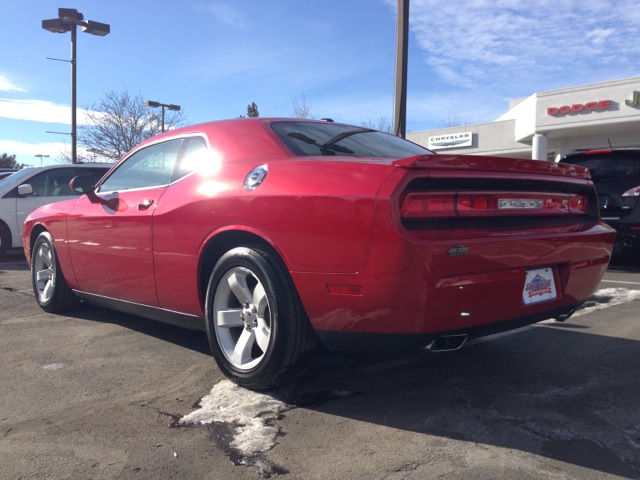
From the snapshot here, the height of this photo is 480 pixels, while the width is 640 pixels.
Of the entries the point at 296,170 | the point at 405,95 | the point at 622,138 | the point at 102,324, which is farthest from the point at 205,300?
the point at 622,138

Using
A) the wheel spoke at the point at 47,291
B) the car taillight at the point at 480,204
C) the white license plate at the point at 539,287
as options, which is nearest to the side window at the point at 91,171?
the wheel spoke at the point at 47,291

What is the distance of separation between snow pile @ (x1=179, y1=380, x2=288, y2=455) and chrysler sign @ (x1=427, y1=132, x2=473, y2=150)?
94.2 feet

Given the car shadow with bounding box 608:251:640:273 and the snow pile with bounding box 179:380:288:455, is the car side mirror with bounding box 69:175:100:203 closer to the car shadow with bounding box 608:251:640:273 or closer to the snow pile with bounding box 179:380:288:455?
the snow pile with bounding box 179:380:288:455

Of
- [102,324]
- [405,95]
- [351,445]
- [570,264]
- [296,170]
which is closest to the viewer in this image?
[351,445]

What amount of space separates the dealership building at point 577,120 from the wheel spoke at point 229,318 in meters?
20.2

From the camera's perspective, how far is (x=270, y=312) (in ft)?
9.94

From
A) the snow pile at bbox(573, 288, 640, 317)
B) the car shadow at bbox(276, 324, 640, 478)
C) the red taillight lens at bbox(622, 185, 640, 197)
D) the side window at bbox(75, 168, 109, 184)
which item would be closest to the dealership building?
the red taillight lens at bbox(622, 185, 640, 197)

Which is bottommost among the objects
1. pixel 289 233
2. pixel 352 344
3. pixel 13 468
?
pixel 13 468

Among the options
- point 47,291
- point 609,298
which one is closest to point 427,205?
point 47,291

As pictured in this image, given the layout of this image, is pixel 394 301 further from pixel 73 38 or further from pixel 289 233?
pixel 73 38

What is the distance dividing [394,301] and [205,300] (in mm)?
1330

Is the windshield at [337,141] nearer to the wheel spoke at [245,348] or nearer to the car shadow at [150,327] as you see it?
the wheel spoke at [245,348]

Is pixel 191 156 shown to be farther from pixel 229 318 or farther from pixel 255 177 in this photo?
pixel 229 318

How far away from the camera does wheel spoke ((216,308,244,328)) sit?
132 inches
